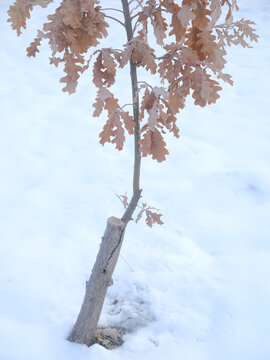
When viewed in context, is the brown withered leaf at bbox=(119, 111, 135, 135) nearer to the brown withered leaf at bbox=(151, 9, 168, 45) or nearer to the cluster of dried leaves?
the cluster of dried leaves

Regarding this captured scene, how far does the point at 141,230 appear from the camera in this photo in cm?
279

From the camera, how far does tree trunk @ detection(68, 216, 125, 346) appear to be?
1654 mm

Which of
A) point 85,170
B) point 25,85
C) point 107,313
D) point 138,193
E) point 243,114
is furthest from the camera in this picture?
point 25,85

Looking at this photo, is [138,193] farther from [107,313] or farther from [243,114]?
[243,114]

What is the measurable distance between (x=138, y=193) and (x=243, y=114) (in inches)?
118

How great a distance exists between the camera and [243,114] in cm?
422

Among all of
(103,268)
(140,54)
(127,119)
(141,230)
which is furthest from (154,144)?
(141,230)

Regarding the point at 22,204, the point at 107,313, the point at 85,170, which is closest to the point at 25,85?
the point at 85,170

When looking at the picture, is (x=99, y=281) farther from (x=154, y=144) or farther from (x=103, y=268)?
(x=154, y=144)

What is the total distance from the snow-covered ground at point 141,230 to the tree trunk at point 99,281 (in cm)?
8

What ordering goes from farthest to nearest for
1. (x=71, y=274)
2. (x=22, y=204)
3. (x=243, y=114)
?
(x=243, y=114) < (x=22, y=204) < (x=71, y=274)

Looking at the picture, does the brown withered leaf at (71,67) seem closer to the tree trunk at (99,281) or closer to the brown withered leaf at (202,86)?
the brown withered leaf at (202,86)

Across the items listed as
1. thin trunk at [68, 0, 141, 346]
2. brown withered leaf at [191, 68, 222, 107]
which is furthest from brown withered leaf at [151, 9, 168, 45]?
thin trunk at [68, 0, 141, 346]

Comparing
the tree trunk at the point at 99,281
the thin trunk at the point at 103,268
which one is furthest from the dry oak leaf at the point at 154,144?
the tree trunk at the point at 99,281
